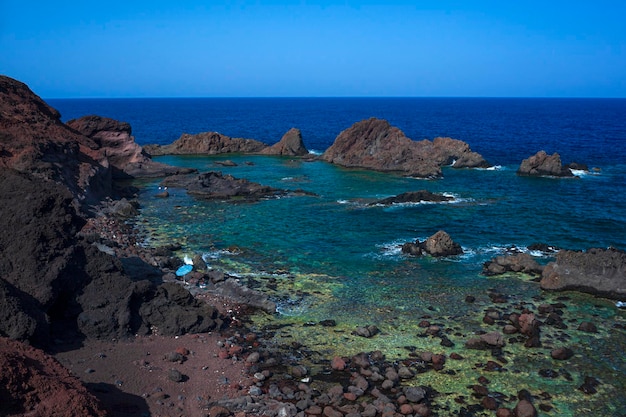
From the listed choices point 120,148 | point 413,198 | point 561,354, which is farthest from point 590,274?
point 120,148

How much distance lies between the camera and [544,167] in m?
77.1

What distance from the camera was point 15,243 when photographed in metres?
26.4

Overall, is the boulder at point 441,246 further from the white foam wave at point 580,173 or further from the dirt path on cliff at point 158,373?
the white foam wave at point 580,173

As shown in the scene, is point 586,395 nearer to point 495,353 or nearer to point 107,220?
point 495,353

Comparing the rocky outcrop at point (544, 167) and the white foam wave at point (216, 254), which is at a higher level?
the rocky outcrop at point (544, 167)

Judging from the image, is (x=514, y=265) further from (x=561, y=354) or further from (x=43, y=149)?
(x=43, y=149)

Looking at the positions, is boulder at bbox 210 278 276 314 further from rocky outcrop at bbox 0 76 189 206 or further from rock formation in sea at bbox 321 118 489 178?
rock formation in sea at bbox 321 118 489 178

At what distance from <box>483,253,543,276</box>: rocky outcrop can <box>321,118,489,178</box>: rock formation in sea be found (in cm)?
4362

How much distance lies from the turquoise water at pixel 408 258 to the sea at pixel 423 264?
0.11 metres

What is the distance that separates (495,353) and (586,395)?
450 cm

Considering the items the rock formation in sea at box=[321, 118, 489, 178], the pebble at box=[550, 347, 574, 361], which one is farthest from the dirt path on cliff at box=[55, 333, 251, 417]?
the rock formation in sea at box=[321, 118, 489, 178]

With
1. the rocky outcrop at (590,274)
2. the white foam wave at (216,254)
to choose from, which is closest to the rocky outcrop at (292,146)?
the white foam wave at (216,254)

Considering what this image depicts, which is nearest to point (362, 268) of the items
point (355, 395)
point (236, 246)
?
point (236, 246)

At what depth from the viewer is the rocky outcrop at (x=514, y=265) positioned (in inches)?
1474
